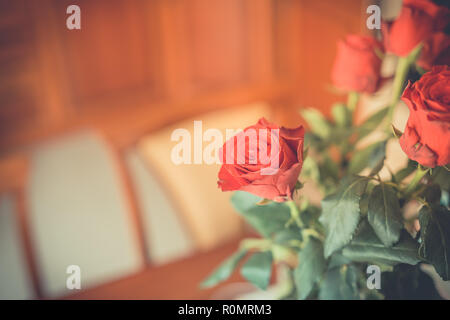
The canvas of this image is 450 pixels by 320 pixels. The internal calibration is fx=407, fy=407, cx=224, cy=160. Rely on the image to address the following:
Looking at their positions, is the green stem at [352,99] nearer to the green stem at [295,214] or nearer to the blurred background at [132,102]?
the green stem at [295,214]

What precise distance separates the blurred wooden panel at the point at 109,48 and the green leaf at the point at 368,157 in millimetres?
1556

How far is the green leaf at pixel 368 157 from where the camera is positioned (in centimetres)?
44

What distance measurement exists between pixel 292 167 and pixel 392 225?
0.38 ft

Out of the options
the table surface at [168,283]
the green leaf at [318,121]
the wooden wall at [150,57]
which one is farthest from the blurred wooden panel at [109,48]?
the green leaf at [318,121]

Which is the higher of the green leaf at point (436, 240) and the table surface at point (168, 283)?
the green leaf at point (436, 240)

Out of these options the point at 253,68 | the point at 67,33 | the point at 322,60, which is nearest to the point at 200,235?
the point at 67,33

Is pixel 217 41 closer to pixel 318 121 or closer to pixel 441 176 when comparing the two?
pixel 318 121

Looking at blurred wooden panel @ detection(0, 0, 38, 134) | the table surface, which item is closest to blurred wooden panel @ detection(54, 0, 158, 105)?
blurred wooden panel @ detection(0, 0, 38, 134)

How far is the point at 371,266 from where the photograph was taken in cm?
41

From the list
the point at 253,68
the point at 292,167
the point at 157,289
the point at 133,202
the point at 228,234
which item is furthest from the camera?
the point at 253,68

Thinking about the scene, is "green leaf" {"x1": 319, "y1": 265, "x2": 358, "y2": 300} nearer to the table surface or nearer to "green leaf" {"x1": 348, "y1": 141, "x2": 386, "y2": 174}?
"green leaf" {"x1": 348, "y1": 141, "x2": 386, "y2": 174}

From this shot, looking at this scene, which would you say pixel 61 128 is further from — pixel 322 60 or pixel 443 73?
pixel 443 73

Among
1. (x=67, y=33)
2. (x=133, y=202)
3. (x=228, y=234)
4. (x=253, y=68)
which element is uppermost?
(x=67, y=33)

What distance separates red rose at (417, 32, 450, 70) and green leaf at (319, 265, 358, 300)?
23cm
